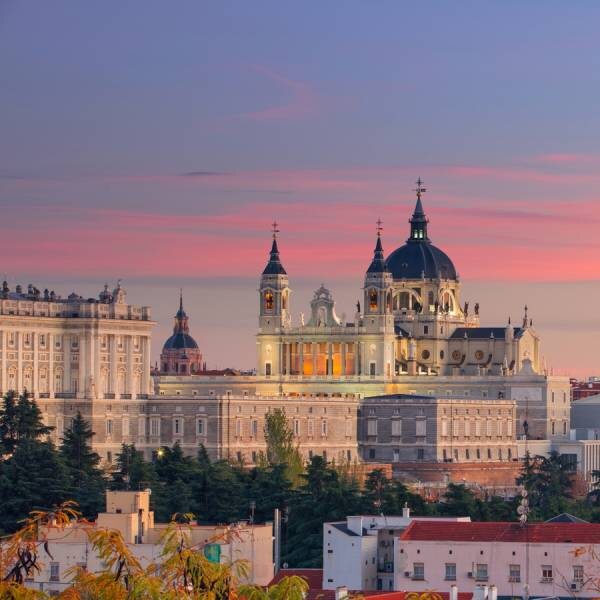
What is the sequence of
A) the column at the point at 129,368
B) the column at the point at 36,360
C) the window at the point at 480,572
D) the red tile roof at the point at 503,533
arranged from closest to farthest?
the window at the point at 480,572, the red tile roof at the point at 503,533, the column at the point at 36,360, the column at the point at 129,368

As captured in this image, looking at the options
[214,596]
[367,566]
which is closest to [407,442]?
[367,566]

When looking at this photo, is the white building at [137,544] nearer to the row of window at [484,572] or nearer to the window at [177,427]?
the row of window at [484,572]

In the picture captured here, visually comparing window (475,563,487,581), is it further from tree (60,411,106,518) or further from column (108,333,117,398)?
column (108,333,117,398)

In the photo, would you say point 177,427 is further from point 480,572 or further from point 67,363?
point 480,572

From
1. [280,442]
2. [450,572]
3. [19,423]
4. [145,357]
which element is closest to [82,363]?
[145,357]

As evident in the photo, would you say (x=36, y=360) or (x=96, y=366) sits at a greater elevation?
(x=36, y=360)

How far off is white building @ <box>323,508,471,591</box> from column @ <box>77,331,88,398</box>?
8259cm

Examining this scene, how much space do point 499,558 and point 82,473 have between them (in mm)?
47457

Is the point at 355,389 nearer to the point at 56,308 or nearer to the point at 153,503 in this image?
the point at 56,308

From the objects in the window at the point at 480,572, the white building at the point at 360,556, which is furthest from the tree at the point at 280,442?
the window at the point at 480,572

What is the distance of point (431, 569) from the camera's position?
269 feet

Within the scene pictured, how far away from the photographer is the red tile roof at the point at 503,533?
8119 cm

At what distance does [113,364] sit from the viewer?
6806 inches

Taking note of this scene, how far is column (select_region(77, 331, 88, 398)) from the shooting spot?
169750mm
